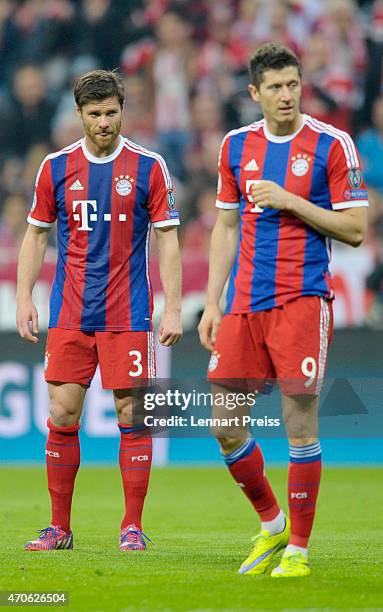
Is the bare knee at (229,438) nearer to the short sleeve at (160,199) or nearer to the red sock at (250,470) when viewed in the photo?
the red sock at (250,470)

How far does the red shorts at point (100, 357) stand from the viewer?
20.9 feet

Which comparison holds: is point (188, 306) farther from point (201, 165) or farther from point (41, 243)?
point (41, 243)

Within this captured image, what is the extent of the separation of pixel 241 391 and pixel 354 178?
3.34 feet

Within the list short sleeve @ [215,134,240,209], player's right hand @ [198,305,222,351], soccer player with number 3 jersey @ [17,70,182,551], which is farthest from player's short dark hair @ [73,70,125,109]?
player's right hand @ [198,305,222,351]

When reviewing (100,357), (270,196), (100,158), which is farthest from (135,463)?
(270,196)

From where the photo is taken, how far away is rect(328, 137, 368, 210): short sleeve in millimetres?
5387

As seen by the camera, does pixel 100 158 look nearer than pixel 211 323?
No

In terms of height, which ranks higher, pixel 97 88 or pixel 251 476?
pixel 97 88

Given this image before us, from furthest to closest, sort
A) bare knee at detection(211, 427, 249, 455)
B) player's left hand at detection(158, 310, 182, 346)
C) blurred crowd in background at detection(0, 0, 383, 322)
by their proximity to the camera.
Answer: blurred crowd in background at detection(0, 0, 383, 322), player's left hand at detection(158, 310, 182, 346), bare knee at detection(211, 427, 249, 455)

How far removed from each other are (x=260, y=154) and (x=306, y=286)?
0.61m

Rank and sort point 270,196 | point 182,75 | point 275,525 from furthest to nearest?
point 182,75
point 275,525
point 270,196

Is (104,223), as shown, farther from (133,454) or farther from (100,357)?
(133,454)

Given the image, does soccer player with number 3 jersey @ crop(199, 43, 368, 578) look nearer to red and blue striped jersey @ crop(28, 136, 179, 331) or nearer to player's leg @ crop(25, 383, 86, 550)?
red and blue striped jersey @ crop(28, 136, 179, 331)

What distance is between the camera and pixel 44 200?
650 cm
